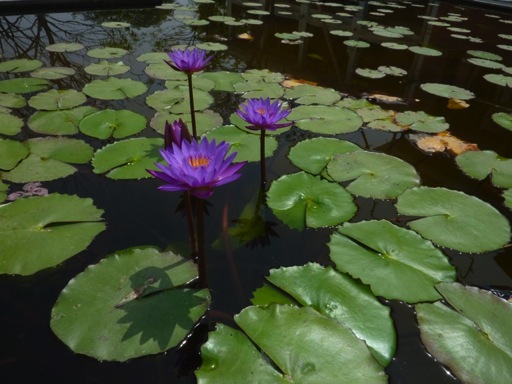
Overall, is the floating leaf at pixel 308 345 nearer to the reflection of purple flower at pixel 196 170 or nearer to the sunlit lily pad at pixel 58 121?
the reflection of purple flower at pixel 196 170

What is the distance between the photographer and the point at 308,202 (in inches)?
63.7

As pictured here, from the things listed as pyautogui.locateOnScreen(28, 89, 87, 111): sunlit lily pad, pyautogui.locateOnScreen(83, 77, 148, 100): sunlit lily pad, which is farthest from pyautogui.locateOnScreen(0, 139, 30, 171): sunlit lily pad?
pyautogui.locateOnScreen(83, 77, 148, 100): sunlit lily pad

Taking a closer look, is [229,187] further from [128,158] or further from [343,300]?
[343,300]

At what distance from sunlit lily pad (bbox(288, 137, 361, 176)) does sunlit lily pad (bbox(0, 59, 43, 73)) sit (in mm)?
2468

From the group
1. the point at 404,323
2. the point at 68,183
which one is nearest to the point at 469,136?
the point at 404,323

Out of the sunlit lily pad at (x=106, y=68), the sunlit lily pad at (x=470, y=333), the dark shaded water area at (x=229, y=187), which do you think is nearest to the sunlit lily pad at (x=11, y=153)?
the dark shaded water area at (x=229, y=187)

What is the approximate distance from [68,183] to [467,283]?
5.86 ft

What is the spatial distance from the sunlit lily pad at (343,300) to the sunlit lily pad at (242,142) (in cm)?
87

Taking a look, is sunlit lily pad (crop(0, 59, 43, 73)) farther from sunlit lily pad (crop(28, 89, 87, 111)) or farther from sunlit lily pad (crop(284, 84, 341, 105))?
sunlit lily pad (crop(284, 84, 341, 105))

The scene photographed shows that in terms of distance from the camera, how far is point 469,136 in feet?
8.02

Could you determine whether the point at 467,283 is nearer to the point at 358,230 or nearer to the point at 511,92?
the point at 358,230

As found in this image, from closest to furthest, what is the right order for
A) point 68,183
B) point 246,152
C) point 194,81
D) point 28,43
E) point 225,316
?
point 225,316 < point 68,183 < point 246,152 < point 194,81 < point 28,43

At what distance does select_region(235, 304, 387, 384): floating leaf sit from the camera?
92 centimetres

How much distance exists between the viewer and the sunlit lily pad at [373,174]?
1.71 meters
